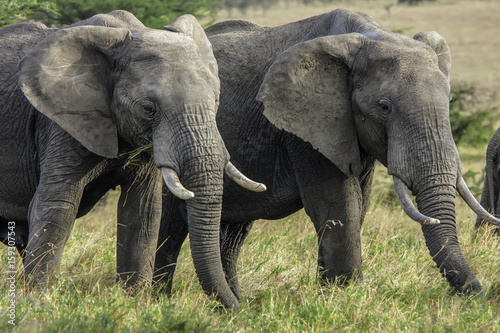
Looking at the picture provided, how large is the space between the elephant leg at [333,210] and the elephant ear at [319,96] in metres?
0.16

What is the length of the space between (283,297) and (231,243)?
1.31 meters

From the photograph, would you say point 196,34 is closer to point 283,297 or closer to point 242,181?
point 242,181

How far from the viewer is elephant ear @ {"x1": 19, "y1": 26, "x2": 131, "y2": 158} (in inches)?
186

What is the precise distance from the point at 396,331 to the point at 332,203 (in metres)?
1.12

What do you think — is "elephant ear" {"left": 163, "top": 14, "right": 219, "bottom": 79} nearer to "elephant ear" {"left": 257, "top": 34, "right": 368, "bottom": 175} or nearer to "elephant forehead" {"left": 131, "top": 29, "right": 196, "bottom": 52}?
"elephant forehead" {"left": 131, "top": 29, "right": 196, "bottom": 52}

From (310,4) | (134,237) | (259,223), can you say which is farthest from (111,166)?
(310,4)

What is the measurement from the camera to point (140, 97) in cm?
464

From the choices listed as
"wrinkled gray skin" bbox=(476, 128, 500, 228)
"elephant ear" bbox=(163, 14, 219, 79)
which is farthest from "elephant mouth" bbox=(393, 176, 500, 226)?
"wrinkled gray skin" bbox=(476, 128, 500, 228)

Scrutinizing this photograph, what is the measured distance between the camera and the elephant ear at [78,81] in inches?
186

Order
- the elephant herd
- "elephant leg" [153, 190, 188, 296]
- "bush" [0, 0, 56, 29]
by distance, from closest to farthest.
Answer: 1. the elephant herd
2. "elephant leg" [153, 190, 188, 296]
3. "bush" [0, 0, 56, 29]

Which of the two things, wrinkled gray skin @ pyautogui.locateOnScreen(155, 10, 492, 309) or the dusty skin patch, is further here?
the dusty skin patch

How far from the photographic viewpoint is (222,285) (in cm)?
466

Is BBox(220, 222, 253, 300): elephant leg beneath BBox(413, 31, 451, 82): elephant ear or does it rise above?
beneath

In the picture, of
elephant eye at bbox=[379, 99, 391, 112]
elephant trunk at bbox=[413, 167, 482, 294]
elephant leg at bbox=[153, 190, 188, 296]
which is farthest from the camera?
elephant leg at bbox=[153, 190, 188, 296]
